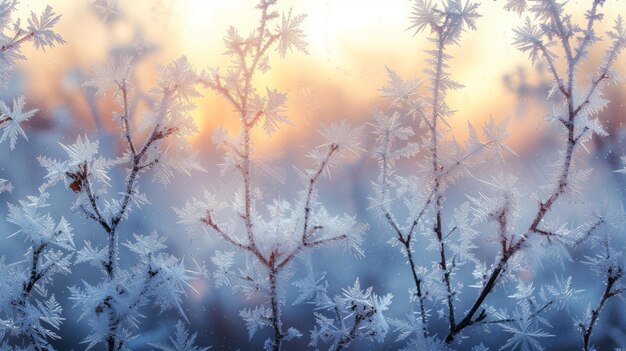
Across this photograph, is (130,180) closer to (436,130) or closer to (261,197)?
(261,197)

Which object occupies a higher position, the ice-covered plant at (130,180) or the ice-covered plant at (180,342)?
the ice-covered plant at (130,180)

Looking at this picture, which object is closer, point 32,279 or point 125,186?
point 125,186

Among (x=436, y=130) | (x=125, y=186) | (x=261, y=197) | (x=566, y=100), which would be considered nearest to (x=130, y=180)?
(x=125, y=186)

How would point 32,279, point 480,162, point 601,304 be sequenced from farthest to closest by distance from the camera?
point 601,304 → point 32,279 → point 480,162

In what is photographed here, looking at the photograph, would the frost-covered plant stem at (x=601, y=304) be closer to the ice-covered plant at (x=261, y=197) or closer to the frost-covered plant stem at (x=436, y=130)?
the frost-covered plant stem at (x=436, y=130)

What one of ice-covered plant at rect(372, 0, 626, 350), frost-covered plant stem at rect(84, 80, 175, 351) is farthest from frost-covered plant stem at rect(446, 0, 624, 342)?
frost-covered plant stem at rect(84, 80, 175, 351)

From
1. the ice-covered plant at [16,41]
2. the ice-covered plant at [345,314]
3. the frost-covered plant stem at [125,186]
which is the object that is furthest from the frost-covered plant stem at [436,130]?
the ice-covered plant at [16,41]

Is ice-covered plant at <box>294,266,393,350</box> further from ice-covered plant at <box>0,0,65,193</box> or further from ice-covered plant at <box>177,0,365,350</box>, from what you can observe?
ice-covered plant at <box>0,0,65,193</box>

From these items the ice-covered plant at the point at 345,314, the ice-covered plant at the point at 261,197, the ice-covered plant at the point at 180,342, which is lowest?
the ice-covered plant at the point at 180,342
